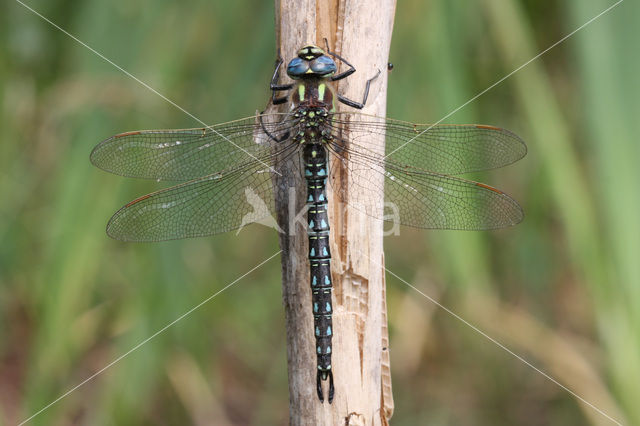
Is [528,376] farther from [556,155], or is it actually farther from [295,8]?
[295,8]

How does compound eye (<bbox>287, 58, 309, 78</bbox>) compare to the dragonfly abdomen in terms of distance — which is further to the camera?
compound eye (<bbox>287, 58, 309, 78</bbox>)

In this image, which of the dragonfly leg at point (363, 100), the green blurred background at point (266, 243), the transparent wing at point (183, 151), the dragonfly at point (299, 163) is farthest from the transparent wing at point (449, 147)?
the green blurred background at point (266, 243)

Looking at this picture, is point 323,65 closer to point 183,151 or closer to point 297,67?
point 297,67

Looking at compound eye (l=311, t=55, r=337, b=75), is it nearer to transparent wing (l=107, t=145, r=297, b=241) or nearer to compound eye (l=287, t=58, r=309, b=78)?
compound eye (l=287, t=58, r=309, b=78)

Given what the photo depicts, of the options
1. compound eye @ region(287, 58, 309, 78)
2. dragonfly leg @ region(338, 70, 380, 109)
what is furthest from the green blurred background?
compound eye @ region(287, 58, 309, 78)

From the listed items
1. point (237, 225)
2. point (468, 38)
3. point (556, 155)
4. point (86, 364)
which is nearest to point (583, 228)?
point (556, 155)

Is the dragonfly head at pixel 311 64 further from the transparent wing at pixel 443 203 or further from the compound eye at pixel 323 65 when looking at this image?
the transparent wing at pixel 443 203
